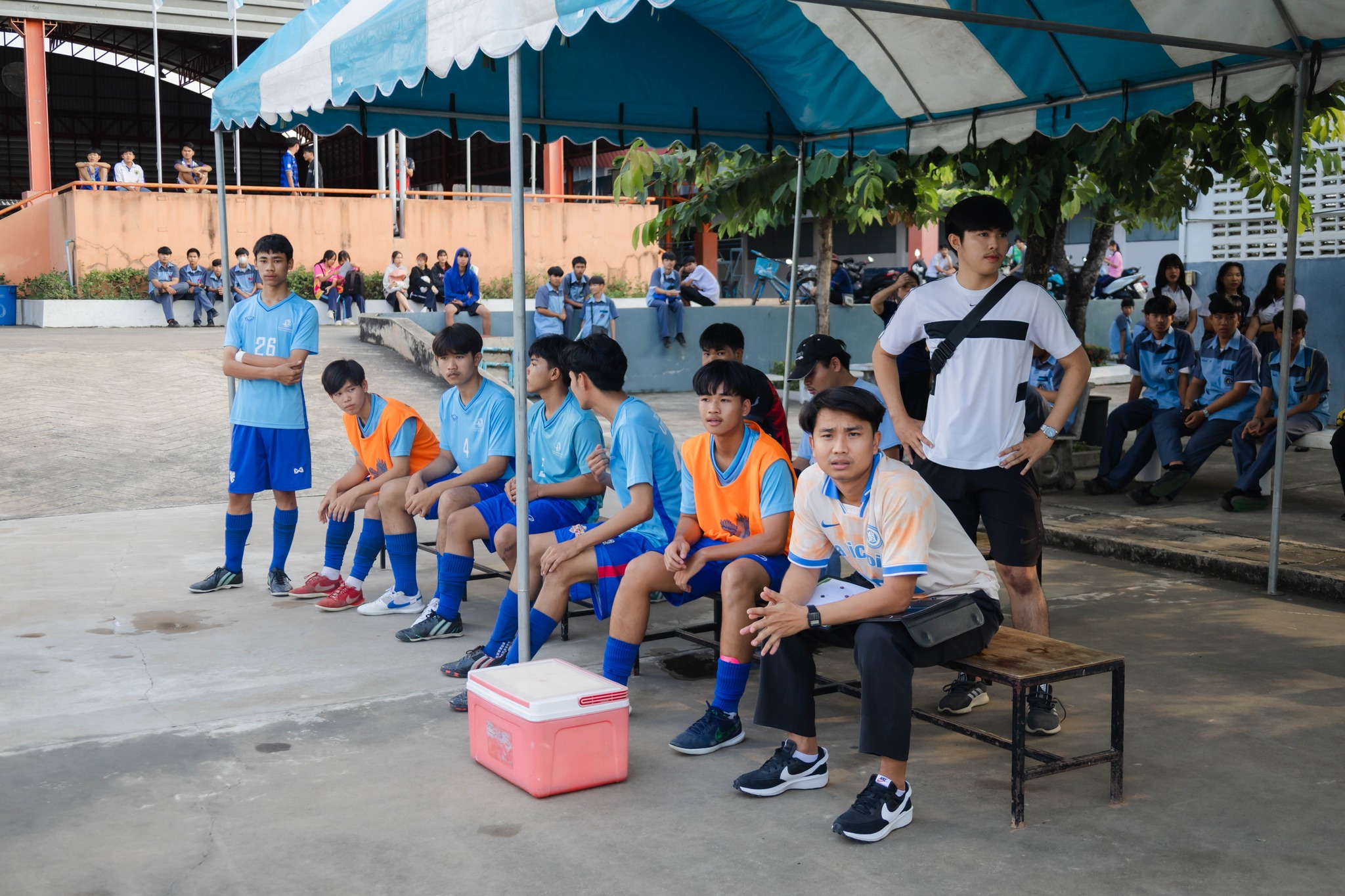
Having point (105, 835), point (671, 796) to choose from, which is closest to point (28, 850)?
point (105, 835)

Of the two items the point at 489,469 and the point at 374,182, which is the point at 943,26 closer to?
the point at 489,469

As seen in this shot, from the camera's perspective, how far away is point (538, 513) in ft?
16.7

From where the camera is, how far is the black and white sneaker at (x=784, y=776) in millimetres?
3605

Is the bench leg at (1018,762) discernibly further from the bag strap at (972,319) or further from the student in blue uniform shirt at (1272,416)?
the student in blue uniform shirt at (1272,416)

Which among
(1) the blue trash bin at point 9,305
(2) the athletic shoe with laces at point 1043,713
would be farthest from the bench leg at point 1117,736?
(1) the blue trash bin at point 9,305

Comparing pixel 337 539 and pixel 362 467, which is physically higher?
pixel 362 467

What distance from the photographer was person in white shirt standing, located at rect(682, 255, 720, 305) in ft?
63.0

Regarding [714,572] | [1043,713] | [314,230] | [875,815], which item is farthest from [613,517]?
[314,230]

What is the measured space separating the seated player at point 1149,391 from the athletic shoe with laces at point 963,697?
4.97 m

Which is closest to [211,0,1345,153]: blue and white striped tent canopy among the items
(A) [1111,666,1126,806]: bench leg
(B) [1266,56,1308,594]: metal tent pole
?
(B) [1266,56,1308,594]: metal tent pole

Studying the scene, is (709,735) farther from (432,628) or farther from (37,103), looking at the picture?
(37,103)

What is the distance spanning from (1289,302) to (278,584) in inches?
207

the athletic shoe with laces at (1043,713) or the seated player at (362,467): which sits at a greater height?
the seated player at (362,467)

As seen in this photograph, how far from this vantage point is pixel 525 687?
3691 millimetres
